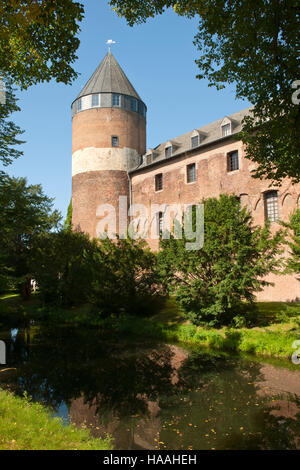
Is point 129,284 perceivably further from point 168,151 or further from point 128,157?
point 128,157

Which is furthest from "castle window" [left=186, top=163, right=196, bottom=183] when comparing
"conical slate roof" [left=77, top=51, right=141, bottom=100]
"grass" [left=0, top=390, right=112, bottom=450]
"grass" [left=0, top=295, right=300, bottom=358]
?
"grass" [left=0, top=390, right=112, bottom=450]

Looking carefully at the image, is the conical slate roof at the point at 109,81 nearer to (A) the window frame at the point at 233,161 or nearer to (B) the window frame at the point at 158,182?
(B) the window frame at the point at 158,182

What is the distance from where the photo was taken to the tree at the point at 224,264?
42.2 feet

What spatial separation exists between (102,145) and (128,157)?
2.39 meters

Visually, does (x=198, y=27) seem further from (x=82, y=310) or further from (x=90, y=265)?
(x=82, y=310)

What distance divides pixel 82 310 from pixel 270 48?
17.7 m

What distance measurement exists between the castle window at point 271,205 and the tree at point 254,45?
36.0 feet

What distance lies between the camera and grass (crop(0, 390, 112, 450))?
446 cm

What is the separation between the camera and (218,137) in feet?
76.4

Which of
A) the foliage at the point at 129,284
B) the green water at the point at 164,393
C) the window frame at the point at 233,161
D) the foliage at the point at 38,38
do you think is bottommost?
the green water at the point at 164,393

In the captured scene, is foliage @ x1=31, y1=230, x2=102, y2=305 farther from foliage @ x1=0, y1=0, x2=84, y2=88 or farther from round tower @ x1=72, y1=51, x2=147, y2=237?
foliage @ x1=0, y1=0, x2=84, y2=88

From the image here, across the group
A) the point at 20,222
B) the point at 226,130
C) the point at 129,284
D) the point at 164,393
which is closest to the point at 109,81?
the point at 226,130

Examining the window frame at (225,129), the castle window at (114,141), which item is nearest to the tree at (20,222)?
the castle window at (114,141)

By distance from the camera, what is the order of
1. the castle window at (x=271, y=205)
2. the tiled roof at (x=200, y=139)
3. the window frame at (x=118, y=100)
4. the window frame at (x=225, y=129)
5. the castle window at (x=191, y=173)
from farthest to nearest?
the window frame at (x=118, y=100) < the castle window at (x=191, y=173) < the tiled roof at (x=200, y=139) < the window frame at (x=225, y=129) < the castle window at (x=271, y=205)
